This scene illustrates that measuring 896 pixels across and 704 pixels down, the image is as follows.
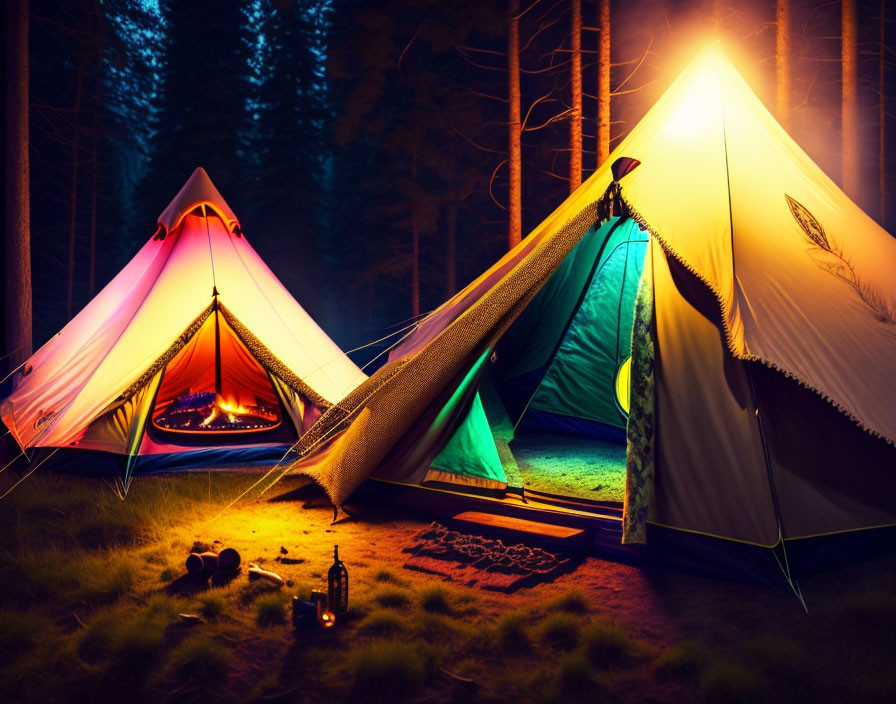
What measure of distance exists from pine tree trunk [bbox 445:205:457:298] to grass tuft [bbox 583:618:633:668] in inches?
611

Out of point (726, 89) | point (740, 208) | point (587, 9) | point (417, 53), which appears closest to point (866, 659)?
point (740, 208)

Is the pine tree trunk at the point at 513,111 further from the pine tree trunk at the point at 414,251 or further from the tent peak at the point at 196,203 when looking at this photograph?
the pine tree trunk at the point at 414,251

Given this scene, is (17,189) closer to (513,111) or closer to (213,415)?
(213,415)

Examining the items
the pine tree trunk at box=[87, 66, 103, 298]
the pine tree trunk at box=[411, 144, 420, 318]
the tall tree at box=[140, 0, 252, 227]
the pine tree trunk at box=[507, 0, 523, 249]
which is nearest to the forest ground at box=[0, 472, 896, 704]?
the pine tree trunk at box=[507, 0, 523, 249]

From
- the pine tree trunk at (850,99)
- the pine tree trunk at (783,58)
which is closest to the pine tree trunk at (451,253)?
the pine tree trunk at (850,99)

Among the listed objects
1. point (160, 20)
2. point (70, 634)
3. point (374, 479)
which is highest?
point (160, 20)

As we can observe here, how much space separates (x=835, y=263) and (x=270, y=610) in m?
3.69

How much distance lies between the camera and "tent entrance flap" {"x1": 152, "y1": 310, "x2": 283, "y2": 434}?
23.7 ft

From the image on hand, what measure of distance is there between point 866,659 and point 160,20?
839 inches

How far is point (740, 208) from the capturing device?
4297mm

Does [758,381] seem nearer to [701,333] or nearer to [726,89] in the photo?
[701,333]

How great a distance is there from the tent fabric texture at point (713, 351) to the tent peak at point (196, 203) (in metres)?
2.75

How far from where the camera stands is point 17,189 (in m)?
6.74

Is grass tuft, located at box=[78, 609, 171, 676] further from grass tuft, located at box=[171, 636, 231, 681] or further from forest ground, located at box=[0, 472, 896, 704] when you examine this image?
grass tuft, located at box=[171, 636, 231, 681]
